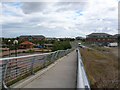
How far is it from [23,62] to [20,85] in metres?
1.71

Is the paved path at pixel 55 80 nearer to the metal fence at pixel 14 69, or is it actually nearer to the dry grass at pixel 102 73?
the metal fence at pixel 14 69

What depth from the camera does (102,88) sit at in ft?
36.2

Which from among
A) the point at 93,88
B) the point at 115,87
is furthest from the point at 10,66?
the point at 115,87

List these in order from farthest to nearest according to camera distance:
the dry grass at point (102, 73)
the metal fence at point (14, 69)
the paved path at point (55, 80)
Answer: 1. the dry grass at point (102, 73)
2. the paved path at point (55, 80)
3. the metal fence at point (14, 69)

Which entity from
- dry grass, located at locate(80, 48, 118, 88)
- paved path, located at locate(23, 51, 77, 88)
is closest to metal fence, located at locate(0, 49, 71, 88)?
paved path, located at locate(23, 51, 77, 88)

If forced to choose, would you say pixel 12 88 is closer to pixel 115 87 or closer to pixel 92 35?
pixel 115 87

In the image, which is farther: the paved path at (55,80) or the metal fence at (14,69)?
the paved path at (55,80)

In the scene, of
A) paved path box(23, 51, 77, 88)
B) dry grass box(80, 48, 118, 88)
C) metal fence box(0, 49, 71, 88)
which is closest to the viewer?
metal fence box(0, 49, 71, 88)

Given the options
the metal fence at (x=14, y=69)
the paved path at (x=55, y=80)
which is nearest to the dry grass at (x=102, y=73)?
the paved path at (x=55, y=80)

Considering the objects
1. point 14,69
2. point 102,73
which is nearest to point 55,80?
point 14,69

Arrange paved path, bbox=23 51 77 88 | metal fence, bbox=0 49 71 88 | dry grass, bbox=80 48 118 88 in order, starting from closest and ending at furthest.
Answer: metal fence, bbox=0 49 71 88 → paved path, bbox=23 51 77 88 → dry grass, bbox=80 48 118 88

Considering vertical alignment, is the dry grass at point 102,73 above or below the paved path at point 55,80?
below

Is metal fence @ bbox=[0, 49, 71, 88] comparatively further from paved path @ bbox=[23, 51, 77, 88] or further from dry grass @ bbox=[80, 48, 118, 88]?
dry grass @ bbox=[80, 48, 118, 88]

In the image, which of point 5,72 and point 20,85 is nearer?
point 5,72
